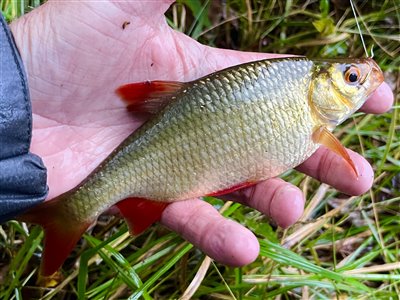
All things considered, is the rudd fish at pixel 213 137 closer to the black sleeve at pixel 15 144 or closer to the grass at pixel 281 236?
the black sleeve at pixel 15 144

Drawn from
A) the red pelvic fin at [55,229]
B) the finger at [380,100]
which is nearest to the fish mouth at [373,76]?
the finger at [380,100]

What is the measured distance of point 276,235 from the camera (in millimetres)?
2471

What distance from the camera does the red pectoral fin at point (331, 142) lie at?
2002 mm

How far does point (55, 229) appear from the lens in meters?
1.90

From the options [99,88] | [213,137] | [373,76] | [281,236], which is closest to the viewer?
[213,137]

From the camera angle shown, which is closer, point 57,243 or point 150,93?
point 57,243

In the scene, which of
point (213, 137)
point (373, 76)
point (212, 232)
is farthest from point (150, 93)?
point (373, 76)

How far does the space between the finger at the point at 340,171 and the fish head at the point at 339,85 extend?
0.13 m

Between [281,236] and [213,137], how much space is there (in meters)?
0.69

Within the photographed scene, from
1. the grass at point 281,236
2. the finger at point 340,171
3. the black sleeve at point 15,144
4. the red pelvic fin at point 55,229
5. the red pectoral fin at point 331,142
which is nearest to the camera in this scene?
the black sleeve at point 15,144

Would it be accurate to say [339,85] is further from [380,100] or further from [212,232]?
[212,232]

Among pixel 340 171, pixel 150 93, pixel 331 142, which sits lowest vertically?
pixel 340 171

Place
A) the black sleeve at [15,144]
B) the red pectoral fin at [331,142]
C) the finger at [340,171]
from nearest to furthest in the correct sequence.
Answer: the black sleeve at [15,144] → the red pectoral fin at [331,142] → the finger at [340,171]

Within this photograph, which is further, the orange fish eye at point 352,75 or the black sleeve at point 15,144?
the orange fish eye at point 352,75
